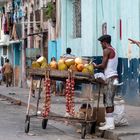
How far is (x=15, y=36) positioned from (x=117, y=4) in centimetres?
1849

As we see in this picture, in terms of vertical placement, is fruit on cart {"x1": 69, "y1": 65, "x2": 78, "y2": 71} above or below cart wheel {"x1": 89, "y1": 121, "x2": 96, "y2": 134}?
above

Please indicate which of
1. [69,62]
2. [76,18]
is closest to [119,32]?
[76,18]

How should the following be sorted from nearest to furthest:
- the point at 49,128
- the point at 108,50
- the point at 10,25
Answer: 1. the point at 108,50
2. the point at 49,128
3. the point at 10,25

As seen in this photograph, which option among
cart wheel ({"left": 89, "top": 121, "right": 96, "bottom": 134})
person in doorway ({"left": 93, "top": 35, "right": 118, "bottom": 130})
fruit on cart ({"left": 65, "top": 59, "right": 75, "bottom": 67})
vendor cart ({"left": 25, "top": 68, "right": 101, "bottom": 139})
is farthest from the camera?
cart wheel ({"left": 89, "top": 121, "right": 96, "bottom": 134})

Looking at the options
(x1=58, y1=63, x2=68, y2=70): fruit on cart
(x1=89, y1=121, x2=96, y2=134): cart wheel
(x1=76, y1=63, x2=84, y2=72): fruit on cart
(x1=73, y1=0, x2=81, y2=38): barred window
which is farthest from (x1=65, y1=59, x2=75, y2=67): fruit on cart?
(x1=73, y1=0, x2=81, y2=38): barred window

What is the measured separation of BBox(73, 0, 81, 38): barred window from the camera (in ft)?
72.6

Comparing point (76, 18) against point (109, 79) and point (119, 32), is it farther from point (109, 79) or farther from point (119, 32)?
point (109, 79)

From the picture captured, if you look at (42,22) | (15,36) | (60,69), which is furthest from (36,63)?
(15,36)

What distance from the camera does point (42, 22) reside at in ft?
92.4

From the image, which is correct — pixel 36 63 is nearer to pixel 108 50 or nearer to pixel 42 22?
pixel 108 50

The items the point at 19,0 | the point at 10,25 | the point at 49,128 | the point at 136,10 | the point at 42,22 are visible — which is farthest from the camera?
the point at 10,25

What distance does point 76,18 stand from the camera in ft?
74.0

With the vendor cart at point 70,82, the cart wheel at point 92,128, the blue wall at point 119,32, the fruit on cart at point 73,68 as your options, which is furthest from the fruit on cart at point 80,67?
the blue wall at point 119,32

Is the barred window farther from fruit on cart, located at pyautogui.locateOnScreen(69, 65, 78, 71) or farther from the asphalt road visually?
fruit on cart, located at pyautogui.locateOnScreen(69, 65, 78, 71)
